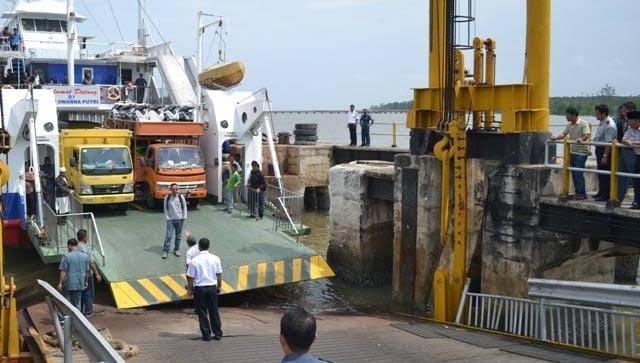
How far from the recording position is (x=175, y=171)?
18.6 metres

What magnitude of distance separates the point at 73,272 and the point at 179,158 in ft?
26.2

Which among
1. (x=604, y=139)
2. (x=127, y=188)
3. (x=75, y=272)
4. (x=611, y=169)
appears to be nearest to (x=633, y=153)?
(x=611, y=169)

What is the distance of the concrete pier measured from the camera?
56.2 feet

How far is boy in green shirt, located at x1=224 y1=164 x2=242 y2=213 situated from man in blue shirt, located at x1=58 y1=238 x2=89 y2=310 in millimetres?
7788

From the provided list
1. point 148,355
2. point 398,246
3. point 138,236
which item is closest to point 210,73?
point 138,236

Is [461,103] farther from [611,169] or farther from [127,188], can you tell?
[127,188]

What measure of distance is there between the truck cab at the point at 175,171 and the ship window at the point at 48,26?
15.8 meters

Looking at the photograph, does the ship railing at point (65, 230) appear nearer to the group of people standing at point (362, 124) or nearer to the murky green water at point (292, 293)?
the murky green water at point (292, 293)

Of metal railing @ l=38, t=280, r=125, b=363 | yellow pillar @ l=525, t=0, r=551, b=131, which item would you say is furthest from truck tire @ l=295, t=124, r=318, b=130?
metal railing @ l=38, t=280, r=125, b=363

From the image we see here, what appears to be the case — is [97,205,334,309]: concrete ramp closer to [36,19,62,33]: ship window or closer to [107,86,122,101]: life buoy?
[107,86,122,101]: life buoy

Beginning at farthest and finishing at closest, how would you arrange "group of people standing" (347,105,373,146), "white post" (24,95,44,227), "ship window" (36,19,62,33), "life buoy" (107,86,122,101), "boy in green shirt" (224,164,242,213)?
"ship window" (36,19,62,33) → "group of people standing" (347,105,373,146) → "life buoy" (107,86,122,101) → "boy in green shirt" (224,164,242,213) → "white post" (24,95,44,227)

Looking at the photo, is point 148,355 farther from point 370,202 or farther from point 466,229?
point 370,202

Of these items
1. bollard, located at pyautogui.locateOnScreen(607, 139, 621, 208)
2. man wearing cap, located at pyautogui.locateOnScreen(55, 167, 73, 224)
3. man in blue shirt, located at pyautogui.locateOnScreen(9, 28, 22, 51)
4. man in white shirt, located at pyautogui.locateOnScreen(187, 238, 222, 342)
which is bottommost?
man in white shirt, located at pyautogui.locateOnScreen(187, 238, 222, 342)

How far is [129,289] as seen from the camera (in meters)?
13.3
